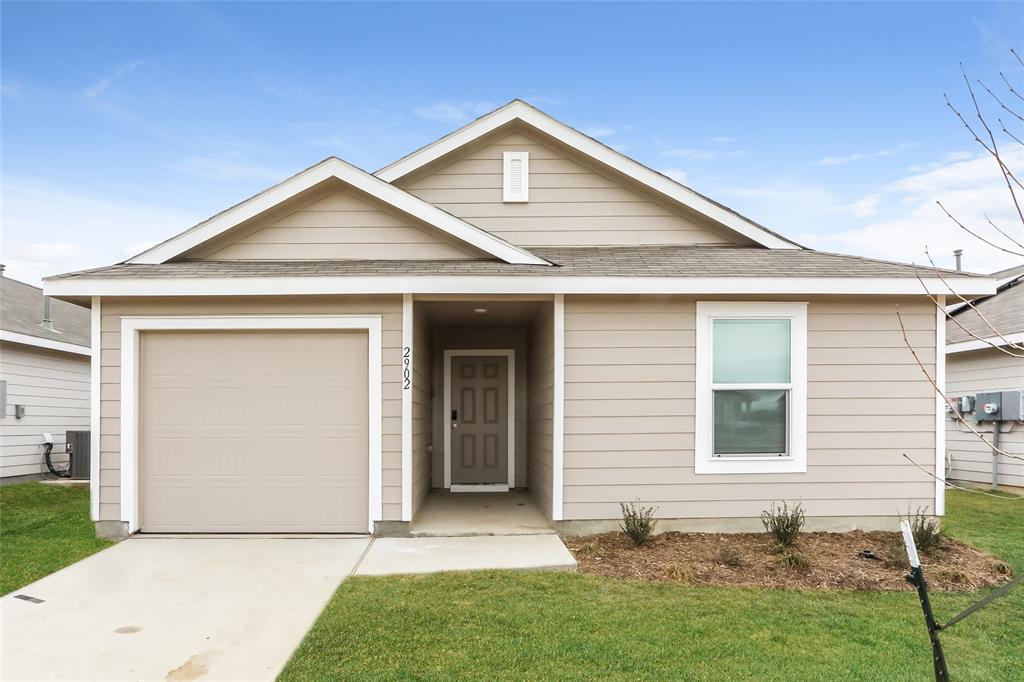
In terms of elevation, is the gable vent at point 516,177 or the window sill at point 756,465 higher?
the gable vent at point 516,177

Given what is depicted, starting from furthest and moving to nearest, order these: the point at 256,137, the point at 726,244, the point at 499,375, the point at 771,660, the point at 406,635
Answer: the point at 256,137 < the point at 499,375 < the point at 726,244 < the point at 406,635 < the point at 771,660

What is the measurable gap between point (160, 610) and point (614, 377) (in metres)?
4.61

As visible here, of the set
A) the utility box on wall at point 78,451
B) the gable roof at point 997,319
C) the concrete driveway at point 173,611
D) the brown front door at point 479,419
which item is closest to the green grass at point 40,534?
the concrete driveway at point 173,611

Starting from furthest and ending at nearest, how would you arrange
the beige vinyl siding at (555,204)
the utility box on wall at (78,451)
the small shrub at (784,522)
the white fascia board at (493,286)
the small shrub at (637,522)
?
the utility box on wall at (78,451), the beige vinyl siding at (555,204), the white fascia board at (493,286), the small shrub at (637,522), the small shrub at (784,522)

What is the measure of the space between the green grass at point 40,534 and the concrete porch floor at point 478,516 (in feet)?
10.8

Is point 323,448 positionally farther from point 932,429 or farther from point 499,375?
point 932,429

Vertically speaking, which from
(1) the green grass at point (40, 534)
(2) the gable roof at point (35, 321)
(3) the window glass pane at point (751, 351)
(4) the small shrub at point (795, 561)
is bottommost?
(1) the green grass at point (40, 534)

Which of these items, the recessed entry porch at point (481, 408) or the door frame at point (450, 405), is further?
the door frame at point (450, 405)

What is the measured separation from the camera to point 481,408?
34.2ft

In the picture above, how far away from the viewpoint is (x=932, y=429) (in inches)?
279

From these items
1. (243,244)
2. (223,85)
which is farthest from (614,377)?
(223,85)

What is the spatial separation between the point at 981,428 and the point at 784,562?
8.68 meters

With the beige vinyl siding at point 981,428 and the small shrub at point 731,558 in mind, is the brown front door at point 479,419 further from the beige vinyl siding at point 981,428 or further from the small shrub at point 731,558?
the beige vinyl siding at point 981,428

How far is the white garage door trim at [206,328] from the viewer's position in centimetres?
680
